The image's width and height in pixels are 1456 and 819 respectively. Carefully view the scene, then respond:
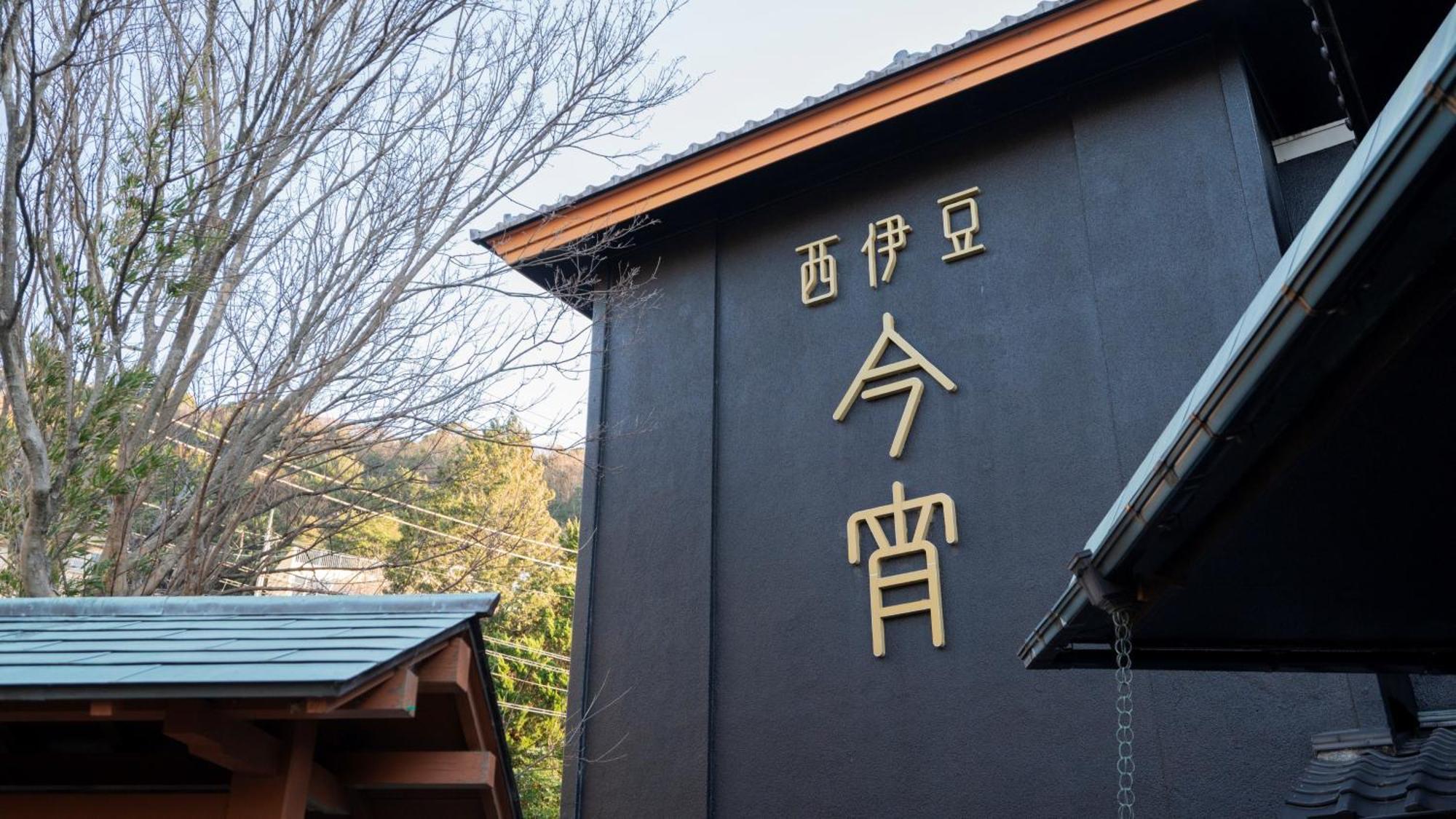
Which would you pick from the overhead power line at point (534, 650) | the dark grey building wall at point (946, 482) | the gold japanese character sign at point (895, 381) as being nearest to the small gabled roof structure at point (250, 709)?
the dark grey building wall at point (946, 482)

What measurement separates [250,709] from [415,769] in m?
0.93

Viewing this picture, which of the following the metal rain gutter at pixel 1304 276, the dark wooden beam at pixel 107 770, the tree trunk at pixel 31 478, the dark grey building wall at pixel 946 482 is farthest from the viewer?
the dark grey building wall at pixel 946 482

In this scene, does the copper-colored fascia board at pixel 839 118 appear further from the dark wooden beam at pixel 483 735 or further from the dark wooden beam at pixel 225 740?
the dark wooden beam at pixel 225 740

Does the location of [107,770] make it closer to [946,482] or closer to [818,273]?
[946,482]

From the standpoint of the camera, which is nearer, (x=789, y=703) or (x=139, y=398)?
(x=139, y=398)

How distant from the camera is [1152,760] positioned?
5512 millimetres

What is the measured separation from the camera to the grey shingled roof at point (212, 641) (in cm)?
285

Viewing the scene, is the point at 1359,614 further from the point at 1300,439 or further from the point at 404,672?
the point at 404,672

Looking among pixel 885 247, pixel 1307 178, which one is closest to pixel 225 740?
pixel 885 247

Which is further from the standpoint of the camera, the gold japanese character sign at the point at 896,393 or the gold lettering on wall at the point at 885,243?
the gold lettering on wall at the point at 885,243

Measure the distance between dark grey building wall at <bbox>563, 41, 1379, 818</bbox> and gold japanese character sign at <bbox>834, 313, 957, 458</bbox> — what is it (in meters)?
0.07

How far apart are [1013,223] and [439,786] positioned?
4.96 metres

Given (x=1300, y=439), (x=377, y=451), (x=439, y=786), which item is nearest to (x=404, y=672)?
(x=439, y=786)

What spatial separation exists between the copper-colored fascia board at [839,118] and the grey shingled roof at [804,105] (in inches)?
1.4
